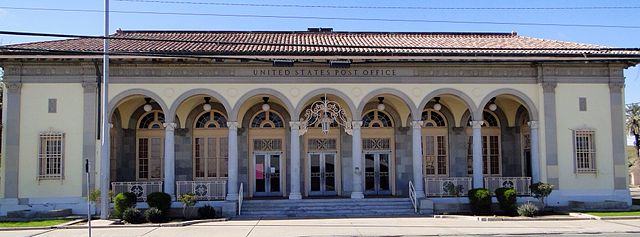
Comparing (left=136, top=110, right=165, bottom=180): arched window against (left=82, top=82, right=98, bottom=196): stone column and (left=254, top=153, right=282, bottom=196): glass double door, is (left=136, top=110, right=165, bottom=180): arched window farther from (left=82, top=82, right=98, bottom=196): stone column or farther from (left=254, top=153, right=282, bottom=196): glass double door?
(left=254, top=153, right=282, bottom=196): glass double door

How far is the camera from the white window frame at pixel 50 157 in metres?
21.9

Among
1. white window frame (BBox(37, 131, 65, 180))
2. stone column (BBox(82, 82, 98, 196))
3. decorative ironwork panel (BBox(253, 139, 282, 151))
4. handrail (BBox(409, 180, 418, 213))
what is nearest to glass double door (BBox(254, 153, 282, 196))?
decorative ironwork panel (BBox(253, 139, 282, 151))

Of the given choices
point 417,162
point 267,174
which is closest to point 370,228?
point 417,162

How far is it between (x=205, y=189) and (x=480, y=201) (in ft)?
33.5

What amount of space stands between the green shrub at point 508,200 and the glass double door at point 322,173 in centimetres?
725

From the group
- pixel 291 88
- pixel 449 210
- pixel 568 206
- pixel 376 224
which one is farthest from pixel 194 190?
pixel 568 206

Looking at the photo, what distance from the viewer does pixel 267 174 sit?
25.7 meters

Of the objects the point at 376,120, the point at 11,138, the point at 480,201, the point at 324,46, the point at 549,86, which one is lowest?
the point at 480,201

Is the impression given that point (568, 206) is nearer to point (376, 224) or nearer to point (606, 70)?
point (606, 70)

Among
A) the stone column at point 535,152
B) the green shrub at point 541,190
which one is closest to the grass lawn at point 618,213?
the green shrub at point 541,190

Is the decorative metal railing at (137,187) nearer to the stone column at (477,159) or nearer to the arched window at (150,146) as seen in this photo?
the arched window at (150,146)

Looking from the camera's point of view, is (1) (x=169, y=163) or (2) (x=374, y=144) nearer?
(1) (x=169, y=163)

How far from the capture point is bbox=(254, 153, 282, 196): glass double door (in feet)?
84.1

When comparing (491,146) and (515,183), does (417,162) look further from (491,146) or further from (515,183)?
(491,146)
